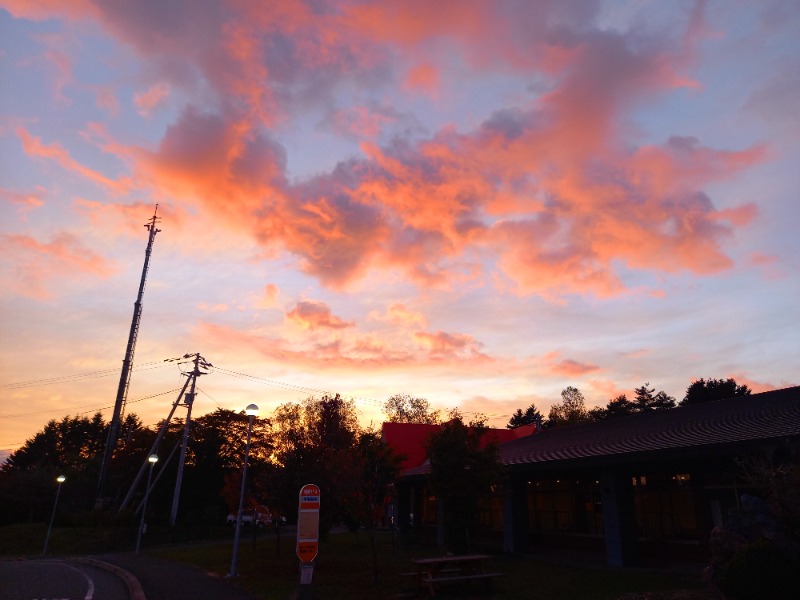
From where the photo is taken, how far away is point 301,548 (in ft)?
43.1

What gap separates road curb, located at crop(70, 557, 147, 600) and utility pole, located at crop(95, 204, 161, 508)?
18094 mm

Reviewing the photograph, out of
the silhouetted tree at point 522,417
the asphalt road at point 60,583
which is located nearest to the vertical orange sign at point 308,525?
the asphalt road at point 60,583

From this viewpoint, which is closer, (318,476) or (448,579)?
(448,579)

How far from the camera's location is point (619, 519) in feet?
59.2

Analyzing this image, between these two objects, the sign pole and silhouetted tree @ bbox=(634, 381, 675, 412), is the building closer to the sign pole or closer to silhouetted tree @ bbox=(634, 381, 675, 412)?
the sign pole

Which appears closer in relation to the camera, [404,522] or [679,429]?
[679,429]

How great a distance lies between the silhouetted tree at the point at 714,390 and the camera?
61.8m

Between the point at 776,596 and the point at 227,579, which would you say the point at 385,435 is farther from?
the point at 776,596

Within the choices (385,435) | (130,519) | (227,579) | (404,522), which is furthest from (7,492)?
(227,579)

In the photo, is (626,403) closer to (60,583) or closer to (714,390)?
(714,390)

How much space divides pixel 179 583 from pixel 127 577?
324 centimetres

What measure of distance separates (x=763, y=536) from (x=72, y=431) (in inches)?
4675

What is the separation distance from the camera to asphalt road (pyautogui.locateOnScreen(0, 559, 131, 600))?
14.9m

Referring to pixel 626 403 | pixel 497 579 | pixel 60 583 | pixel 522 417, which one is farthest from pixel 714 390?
pixel 60 583
